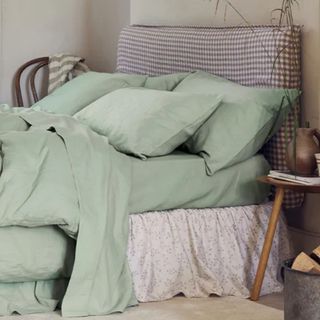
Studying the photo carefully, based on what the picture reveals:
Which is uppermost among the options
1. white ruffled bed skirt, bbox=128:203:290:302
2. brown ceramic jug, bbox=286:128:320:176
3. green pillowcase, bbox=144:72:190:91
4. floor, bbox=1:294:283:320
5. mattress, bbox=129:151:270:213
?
green pillowcase, bbox=144:72:190:91

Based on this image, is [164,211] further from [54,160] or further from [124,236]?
[54,160]

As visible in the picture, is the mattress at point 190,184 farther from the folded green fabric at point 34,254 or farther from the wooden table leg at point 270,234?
the folded green fabric at point 34,254

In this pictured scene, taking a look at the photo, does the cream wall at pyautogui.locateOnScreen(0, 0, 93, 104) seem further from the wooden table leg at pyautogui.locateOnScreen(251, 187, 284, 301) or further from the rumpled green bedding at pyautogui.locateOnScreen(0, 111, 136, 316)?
the wooden table leg at pyautogui.locateOnScreen(251, 187, 284, 301)

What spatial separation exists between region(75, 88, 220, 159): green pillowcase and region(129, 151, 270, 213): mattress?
0.07 m

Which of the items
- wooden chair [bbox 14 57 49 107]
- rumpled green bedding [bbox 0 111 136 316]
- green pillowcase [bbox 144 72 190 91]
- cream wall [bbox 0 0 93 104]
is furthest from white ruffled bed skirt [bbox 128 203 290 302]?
cream wall [bbox 0 0 93 104]

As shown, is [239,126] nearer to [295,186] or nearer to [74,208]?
[295,186]

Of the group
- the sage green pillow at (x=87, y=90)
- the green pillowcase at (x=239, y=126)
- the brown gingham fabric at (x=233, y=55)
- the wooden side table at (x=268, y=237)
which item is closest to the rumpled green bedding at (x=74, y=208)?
the green pillowcase at (x=239, y=126)

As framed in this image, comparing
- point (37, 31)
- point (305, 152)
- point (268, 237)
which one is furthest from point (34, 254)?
point (37, 31)

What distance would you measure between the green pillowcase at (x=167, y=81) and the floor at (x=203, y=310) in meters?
1.24

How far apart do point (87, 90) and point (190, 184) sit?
4.29ft

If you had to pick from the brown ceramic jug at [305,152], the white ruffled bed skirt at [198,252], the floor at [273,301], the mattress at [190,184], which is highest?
the brown ceramic jug at [305,152]

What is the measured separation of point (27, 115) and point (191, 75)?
87 centimetres

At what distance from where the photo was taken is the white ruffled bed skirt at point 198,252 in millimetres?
3410

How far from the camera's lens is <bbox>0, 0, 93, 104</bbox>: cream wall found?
6086 millimetres
